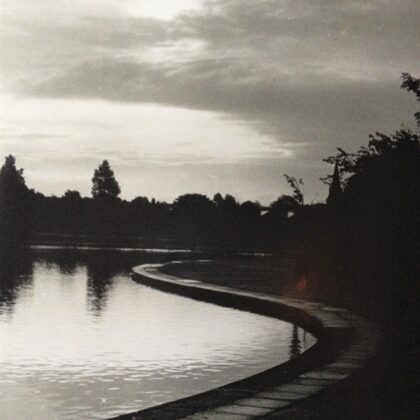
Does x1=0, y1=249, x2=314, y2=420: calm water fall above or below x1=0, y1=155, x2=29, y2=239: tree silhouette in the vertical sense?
below

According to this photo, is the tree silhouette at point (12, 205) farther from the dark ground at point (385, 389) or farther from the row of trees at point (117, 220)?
the dark ground at point (385, 389)

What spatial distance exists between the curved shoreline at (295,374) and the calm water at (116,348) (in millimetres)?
480

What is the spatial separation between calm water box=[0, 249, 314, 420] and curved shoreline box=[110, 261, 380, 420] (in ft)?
1.58

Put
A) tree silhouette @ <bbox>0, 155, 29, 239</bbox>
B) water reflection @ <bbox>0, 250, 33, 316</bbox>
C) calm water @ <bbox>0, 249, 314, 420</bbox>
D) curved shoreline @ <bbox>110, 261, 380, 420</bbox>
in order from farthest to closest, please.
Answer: tree silhouette @ <bbox>0, 155, 29, 239</bbox> < water reflection @ <bbox>0, 250, 33, 316</bbox> < calm water @ <bbox>0, 249, 314, 420</bbox> < curved shoreline @ <bbox>110, 261, 380, 420</bbox>

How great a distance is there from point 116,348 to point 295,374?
3679mm

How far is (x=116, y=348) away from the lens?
12.2m

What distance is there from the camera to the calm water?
889 cm

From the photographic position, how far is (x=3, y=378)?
388 inches

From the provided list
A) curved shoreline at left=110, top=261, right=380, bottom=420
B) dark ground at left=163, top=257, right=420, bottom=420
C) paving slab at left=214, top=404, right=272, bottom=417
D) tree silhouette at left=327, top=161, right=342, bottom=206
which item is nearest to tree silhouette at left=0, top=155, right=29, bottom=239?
tree silhouette at left=327, top=161, right=342, bottom=206

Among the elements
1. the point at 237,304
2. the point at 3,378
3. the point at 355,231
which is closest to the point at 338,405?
the point at 3,378

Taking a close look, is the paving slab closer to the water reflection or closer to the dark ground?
the dark ground

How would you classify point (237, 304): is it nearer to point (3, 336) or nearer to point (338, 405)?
point (3, 336)

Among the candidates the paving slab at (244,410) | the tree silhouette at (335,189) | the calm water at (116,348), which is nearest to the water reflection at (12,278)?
the calm water at (116,348)

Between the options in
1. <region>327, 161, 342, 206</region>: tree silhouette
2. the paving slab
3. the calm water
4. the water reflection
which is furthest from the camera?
<region>327, 161, 342, 206</region>: tree silhouette
